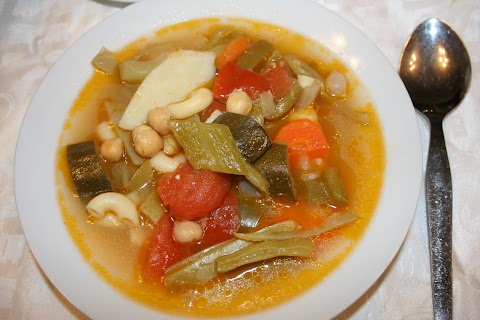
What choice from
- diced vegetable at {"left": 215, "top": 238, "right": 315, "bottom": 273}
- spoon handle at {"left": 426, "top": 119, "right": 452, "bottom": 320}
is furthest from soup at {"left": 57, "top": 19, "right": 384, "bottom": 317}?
spoon handle at {"left": 426, "top": 119, "right": 452, "bottom": 320}

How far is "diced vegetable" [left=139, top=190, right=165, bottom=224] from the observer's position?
183cm

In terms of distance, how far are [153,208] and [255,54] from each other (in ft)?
2.98

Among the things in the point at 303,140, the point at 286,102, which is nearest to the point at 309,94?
the point at 286,102

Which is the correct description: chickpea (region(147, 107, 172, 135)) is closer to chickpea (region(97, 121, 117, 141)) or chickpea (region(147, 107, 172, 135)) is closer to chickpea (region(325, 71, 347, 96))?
chickpea (region(97, 121, 117, 141))

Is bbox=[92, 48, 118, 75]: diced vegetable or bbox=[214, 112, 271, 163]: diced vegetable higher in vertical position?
bbox=[214, 112, 271, 163]: diced vegetable

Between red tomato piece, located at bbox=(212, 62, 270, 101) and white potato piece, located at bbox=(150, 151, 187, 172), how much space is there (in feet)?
1.17

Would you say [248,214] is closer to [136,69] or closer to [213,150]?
[213,150]

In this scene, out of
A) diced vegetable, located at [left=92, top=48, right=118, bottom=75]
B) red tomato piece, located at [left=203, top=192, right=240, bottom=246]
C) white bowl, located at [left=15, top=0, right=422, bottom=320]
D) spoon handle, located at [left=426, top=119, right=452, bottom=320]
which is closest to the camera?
white bowl, located at [left=15, top=0, right=422, bottom=320]

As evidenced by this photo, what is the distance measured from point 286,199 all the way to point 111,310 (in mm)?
786

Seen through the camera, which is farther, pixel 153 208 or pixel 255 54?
pixel 255 54

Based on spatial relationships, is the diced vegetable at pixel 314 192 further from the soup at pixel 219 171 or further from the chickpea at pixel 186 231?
A: the chickpea at pixel 186 231

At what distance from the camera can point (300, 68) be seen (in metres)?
2.18

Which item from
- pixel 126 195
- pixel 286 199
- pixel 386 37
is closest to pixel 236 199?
pixel 286 199

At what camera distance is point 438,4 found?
2.62 meters
